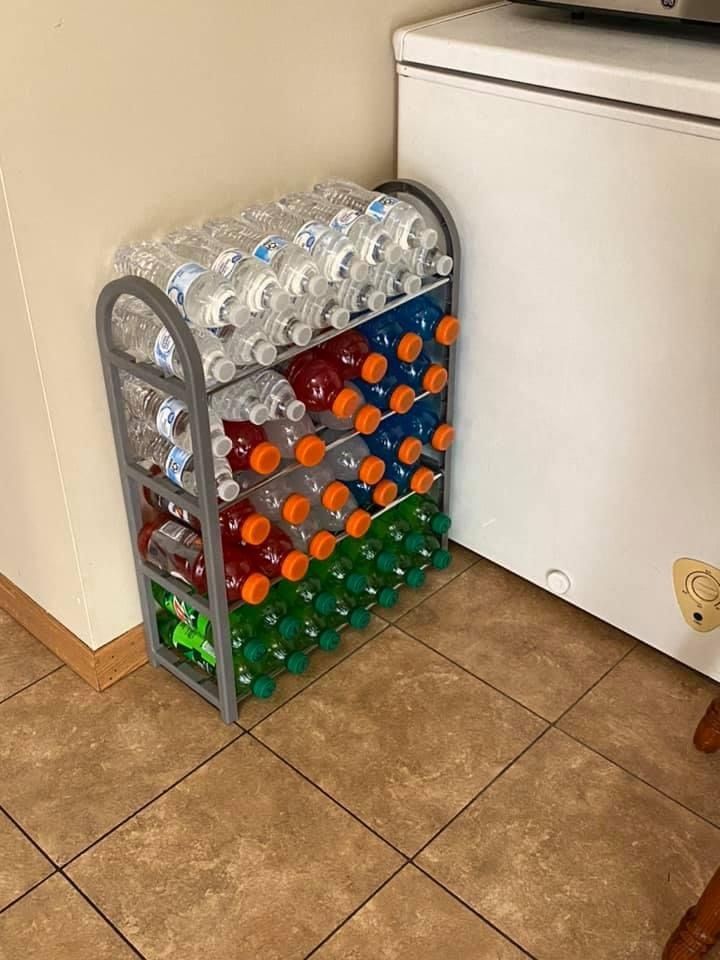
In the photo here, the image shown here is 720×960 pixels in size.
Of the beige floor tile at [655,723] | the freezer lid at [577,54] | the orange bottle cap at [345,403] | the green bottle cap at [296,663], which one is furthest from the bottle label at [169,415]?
the beige floor tile at [655,723]

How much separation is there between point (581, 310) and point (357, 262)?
1.11 ft

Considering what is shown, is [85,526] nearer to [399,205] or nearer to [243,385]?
[243,385]

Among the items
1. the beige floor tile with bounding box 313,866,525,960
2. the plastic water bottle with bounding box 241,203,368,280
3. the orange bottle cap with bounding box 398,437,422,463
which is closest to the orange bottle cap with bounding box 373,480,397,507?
the orange bottle cap with bounding box 398,437,422,463

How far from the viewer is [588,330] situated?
144 cm

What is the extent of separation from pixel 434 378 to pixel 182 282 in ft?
1.55

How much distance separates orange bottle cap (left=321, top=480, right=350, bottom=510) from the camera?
145cm

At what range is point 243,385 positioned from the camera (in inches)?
52.2

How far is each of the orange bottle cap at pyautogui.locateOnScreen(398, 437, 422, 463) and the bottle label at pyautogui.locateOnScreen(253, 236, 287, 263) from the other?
401mm

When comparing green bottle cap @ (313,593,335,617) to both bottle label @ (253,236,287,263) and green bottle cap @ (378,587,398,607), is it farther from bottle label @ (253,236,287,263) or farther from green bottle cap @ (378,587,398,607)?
bottle label @ (253,236,287,263)

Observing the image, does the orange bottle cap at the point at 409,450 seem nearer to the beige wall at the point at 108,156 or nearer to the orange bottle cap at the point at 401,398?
the orange bottle cap at the point at 401,398

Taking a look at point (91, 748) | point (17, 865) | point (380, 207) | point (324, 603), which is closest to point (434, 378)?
point (380, 207)

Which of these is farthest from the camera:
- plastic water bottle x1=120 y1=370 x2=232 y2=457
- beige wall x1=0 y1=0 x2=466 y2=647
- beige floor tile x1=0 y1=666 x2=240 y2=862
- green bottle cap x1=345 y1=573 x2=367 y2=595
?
green bottle cap x1=345 y1=573 x2=367 y2=595

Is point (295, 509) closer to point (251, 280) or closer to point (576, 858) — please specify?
point (251, 280)

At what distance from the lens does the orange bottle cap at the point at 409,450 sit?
157cm
